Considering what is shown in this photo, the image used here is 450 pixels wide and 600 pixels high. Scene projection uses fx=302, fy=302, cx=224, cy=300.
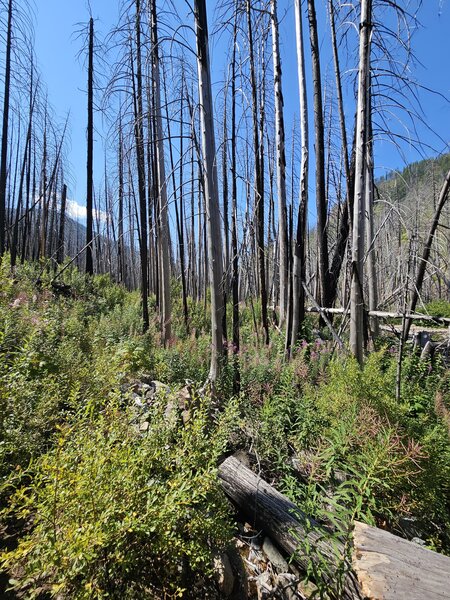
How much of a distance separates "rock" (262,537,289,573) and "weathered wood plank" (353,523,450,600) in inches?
26.6

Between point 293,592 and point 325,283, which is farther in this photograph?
point 325,283

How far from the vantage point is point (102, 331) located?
499cm

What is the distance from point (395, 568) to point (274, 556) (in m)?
0.85

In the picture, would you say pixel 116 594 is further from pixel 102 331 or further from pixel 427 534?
pixel 102 331

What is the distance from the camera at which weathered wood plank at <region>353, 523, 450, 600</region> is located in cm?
129

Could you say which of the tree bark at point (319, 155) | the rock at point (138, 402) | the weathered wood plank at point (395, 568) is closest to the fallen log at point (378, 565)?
the weathered wood plank at point (395, 568)

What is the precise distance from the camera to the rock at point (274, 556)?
188 centimetres

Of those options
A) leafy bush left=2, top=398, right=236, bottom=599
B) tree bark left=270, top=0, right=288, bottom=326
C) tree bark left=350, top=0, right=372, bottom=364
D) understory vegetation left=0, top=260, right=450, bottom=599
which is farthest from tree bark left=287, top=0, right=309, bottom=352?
leafy bush left=2, top=398, right=236, bottom=599

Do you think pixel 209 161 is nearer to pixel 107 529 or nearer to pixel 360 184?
pixel 360 184

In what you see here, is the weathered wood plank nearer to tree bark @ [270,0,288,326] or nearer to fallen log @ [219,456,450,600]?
fallen log @ [219,456,450,600]

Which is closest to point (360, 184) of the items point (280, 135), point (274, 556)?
point (280, 135)

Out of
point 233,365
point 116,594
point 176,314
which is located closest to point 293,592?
point 116,594

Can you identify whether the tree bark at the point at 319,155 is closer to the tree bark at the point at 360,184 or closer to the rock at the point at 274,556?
the tree bark at the point at 360,184

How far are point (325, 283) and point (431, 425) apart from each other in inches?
119
